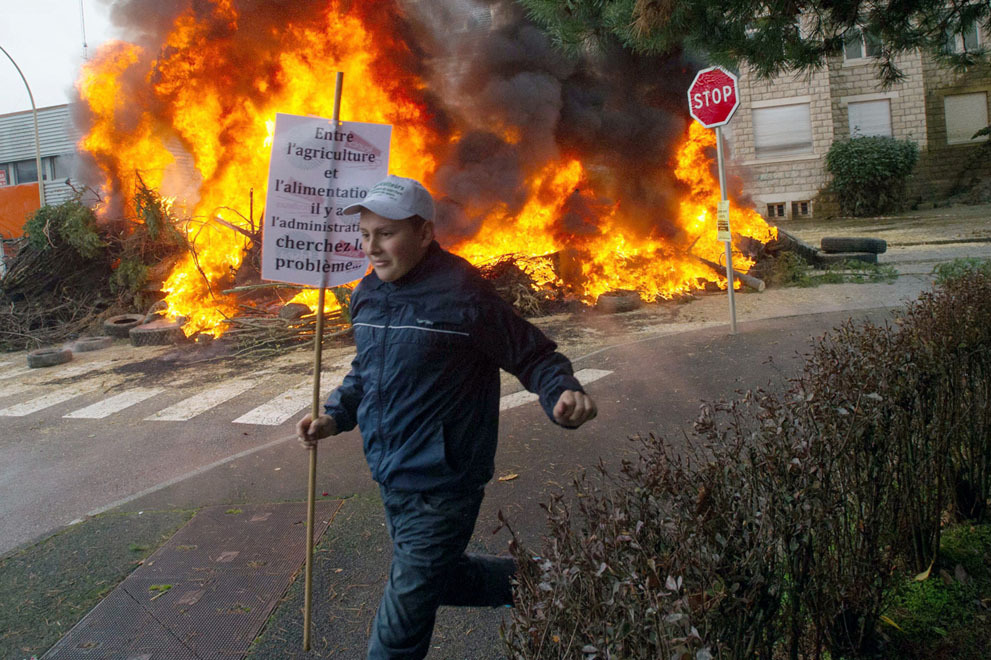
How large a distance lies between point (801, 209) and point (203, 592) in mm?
28066

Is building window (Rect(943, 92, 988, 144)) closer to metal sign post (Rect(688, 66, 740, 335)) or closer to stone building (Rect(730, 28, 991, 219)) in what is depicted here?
stone building (Rect(730, 28, 991, 219))

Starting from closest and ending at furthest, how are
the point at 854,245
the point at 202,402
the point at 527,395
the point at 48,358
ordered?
the point at 527,395
the point at 202,402
the point at 48,358
the point at 854,245

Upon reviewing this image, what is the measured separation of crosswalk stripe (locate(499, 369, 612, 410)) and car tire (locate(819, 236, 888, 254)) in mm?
7883

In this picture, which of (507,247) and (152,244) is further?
(152,244)

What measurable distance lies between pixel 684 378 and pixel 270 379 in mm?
4456

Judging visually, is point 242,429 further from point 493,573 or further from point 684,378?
point 493,573

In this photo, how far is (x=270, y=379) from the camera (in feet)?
26.7

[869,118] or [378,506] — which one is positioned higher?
[869,118]

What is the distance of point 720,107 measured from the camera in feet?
27.3

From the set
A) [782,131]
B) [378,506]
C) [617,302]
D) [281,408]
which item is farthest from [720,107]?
[782,131]

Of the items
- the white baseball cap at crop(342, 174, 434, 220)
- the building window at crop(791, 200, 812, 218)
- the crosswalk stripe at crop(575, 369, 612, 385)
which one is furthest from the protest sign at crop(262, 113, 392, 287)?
the building window at crop(791, 200, 812, 218)

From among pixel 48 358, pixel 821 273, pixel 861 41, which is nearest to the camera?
pixel 861 41

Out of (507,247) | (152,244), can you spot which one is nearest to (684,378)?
(507,247)

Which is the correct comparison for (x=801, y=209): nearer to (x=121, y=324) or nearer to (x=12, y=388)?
(x=121, y=324)
